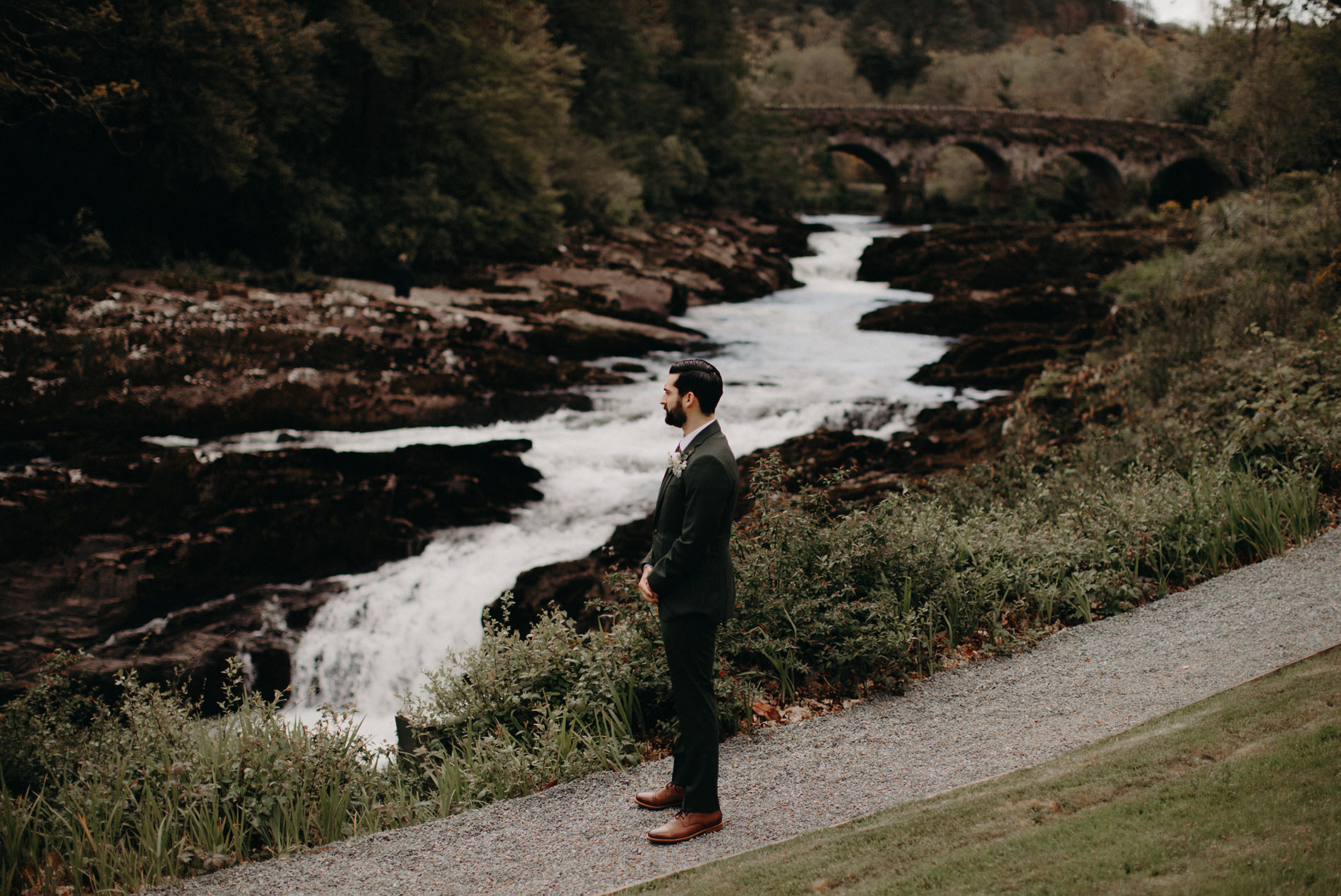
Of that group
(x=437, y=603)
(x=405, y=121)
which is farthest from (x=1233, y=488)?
(x=405, y=121)

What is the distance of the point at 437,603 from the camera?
1045 centimetres

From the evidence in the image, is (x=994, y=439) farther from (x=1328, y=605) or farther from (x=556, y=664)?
(x=556, y=664)

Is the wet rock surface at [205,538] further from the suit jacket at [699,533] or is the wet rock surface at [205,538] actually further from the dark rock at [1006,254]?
the dark rock at [1006,254]

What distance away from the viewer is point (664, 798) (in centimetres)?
447

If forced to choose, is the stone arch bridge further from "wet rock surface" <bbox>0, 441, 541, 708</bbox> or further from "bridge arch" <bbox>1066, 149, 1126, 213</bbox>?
"wet rock surface" <bbox>0, 441, 541, 708</bbox>

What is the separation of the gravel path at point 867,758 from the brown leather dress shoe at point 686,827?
0.15 feet

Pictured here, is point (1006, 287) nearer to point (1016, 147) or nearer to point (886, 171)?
point (886, 171)

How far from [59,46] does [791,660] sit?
61.3 ft

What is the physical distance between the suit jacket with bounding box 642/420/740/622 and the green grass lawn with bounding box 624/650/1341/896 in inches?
43.0

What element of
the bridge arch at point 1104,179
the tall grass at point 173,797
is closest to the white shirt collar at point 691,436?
the tall grass at point 173,797

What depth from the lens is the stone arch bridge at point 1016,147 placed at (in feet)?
167

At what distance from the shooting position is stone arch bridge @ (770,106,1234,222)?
50.9 meters

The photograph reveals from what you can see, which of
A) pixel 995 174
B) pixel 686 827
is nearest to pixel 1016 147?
pixel 995 174

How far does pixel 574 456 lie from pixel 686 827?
A: 33.1 feet
